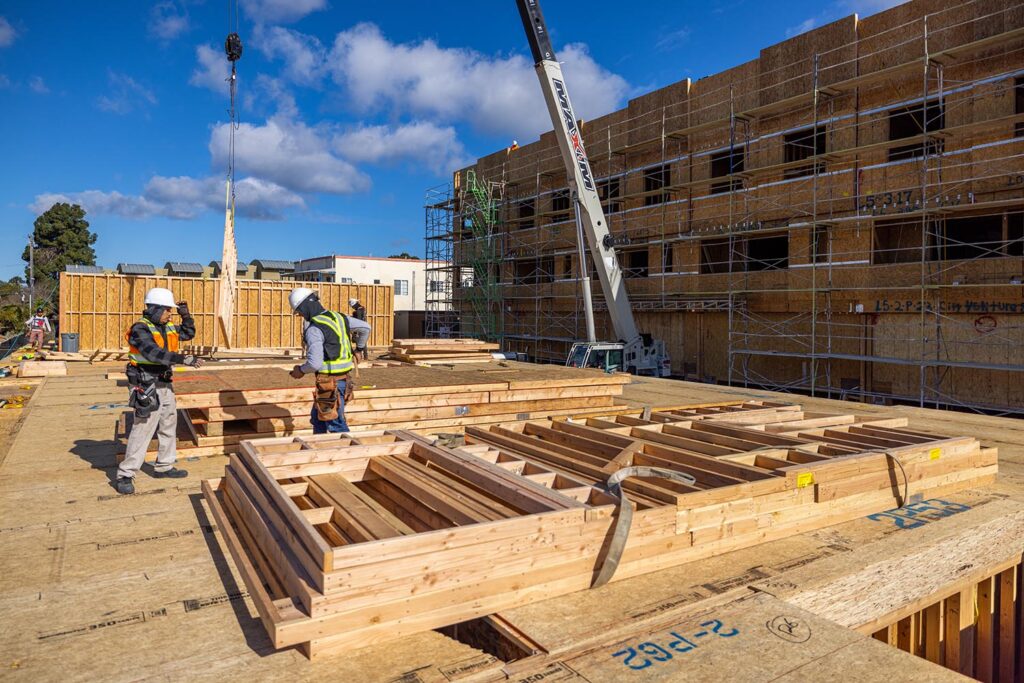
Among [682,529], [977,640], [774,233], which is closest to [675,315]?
[774,233]

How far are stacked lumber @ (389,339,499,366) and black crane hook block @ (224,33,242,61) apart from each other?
7.84 meters

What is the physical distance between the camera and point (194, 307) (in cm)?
2683

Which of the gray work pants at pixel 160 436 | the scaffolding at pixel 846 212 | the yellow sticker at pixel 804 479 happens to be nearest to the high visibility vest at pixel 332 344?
the gray work pants at pixel 160 436

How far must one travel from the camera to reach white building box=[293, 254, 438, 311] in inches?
1857

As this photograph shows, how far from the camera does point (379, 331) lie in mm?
31500

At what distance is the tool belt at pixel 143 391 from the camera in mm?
6273

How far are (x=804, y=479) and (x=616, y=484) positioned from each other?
1.68 meters

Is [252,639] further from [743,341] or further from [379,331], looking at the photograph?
[379,331]

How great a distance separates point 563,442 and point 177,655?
14.8ft

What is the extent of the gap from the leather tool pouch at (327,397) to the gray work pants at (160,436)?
1411 millimetres

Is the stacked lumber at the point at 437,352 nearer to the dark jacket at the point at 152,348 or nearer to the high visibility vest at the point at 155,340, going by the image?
the high visibility vest at the point at 155,340

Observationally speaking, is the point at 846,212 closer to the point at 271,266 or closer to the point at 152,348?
the point at 152,348

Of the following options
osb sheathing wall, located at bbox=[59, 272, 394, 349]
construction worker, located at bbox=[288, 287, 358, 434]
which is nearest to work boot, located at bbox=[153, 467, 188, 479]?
construction worker, located at bbox=[288, 287, 358, 434]

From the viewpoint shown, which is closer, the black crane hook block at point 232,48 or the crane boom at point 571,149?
the black crane hook block at point 232,48
